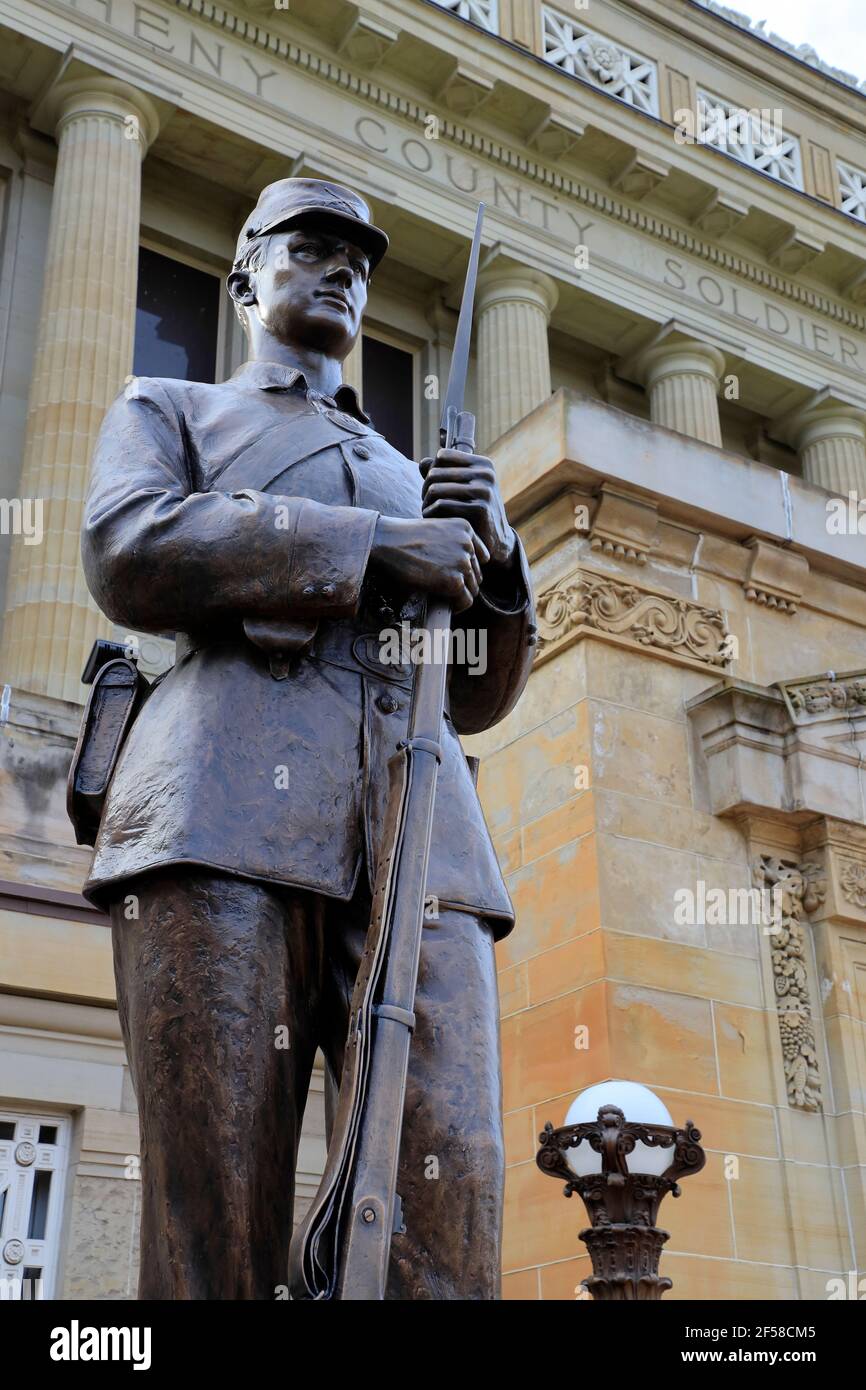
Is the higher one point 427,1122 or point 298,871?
point 298,871

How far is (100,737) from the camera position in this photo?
3682 millimetres

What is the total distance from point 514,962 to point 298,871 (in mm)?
6950

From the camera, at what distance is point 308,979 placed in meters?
3.31

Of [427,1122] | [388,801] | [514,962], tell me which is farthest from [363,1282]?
[514,962]

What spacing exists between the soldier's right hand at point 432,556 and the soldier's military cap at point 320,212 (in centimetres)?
81

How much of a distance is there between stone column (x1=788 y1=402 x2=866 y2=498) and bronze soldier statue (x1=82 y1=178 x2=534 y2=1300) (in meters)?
29.1

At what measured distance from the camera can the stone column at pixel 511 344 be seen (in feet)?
89.1

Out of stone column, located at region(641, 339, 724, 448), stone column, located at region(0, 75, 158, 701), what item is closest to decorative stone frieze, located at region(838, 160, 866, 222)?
stone column, located at region(641, 339, 724, 448)

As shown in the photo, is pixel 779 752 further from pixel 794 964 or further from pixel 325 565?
pixel 325 565

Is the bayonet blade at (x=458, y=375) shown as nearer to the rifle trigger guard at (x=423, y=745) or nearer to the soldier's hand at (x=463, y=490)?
the soldier's hand at (x=463, y=490)

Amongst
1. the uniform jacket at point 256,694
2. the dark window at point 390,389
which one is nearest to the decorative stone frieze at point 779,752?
the uniform jacket at point 256,694

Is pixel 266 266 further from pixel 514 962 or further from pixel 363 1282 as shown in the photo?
pixel 514 962

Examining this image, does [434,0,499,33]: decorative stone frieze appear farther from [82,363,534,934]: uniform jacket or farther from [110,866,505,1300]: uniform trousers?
[110,866,505,1300]: uniform trousers
